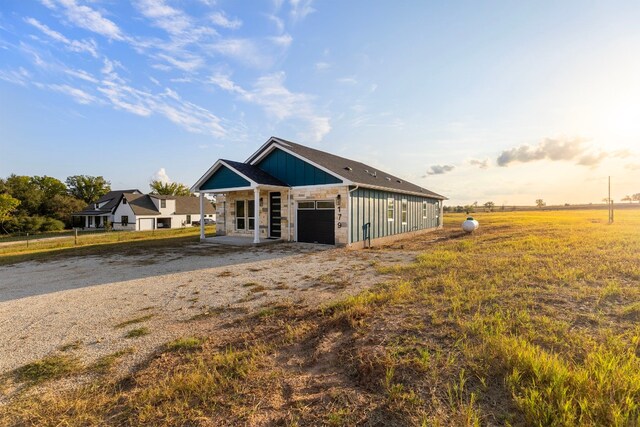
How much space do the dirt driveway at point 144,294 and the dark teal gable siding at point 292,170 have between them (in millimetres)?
4265

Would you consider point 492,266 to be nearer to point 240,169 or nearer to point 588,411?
point 588,411

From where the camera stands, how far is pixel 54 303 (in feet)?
18.9

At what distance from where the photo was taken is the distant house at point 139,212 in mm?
40656

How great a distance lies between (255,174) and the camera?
14.9m

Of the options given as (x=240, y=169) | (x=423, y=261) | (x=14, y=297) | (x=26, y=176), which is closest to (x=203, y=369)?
(x=14, y=297)

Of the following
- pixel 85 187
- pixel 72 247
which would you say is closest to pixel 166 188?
pixel 85 187

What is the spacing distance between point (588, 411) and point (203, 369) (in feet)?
11.5

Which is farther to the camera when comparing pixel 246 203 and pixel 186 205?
pixel 186 205

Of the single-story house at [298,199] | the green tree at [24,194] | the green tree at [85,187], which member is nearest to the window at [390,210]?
the single-story house at [298,199]

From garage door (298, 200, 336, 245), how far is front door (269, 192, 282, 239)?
1.46 m

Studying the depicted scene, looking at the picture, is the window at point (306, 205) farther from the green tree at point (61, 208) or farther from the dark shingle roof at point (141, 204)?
the green tree at point (61, 208)

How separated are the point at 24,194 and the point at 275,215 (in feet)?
166

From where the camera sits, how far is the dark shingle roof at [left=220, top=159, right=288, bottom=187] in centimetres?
1423

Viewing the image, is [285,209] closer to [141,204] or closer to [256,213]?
[256,213]
